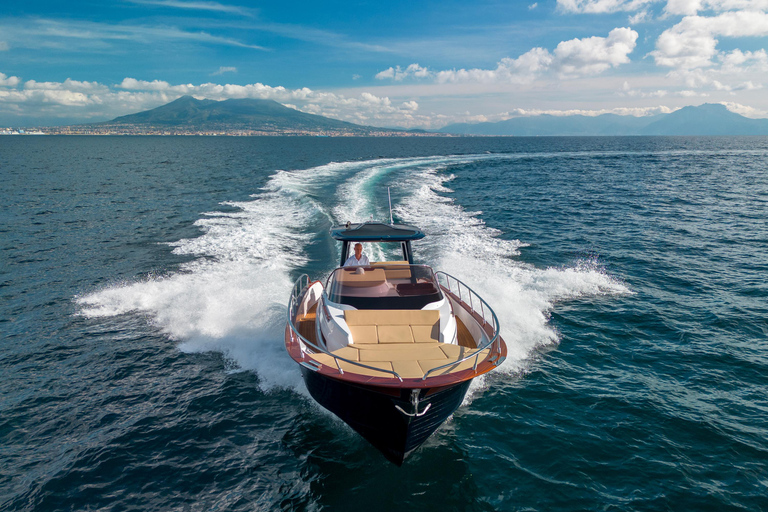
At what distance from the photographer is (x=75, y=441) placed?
8258mm

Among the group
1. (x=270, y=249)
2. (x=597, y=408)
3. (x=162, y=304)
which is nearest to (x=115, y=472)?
(x=162, y=304)

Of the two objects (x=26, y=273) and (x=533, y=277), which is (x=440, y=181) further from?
(x=26, y=273)

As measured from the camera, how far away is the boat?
6863 mm

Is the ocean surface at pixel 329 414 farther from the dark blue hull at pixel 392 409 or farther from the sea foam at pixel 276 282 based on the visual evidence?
the dark blue hull at pixel 392 409

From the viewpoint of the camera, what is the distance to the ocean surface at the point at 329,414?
7.22 m

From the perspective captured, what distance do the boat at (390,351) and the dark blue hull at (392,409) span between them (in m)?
0.02

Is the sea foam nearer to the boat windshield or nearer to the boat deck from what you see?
the boat deck

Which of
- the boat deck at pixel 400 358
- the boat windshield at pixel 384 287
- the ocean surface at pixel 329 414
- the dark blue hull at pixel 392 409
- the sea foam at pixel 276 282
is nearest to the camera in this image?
the dark blue hull at pixel 392 409

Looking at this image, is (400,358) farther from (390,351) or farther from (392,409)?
(392,409)

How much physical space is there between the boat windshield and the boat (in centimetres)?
2

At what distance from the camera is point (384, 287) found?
967 cm

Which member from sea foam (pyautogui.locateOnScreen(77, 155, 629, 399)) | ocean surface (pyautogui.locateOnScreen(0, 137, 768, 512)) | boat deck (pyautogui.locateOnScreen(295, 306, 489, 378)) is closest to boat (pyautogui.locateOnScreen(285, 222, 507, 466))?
boat deck (pyautogui.locateOnScreen(295, 306, 489, 378))

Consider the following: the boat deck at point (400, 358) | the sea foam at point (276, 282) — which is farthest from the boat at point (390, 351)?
the sea foam at point (276, 282)

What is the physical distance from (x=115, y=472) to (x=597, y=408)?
32.2 ft
